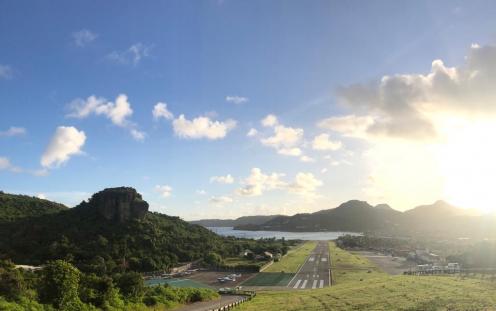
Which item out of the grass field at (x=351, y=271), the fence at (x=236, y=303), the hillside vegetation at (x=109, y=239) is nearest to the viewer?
the fence at (x=236, y=303)

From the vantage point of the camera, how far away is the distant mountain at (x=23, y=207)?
125 metres

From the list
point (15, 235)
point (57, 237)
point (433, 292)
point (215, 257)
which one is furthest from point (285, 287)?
point (15, 235)

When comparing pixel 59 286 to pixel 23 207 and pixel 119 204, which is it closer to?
pixel 119 204

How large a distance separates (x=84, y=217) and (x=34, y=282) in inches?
3575

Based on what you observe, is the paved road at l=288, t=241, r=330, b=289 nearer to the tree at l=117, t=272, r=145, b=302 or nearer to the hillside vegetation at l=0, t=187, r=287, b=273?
the hillside vegetation at l=0, t=187, r=287, b=273

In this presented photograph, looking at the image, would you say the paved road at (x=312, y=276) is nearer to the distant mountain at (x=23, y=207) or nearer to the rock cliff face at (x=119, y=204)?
the rock cliff face at (x=119, y=204)

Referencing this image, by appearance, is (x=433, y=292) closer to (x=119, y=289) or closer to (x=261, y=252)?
(x=119, y=289)

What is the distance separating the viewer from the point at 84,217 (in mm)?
127125

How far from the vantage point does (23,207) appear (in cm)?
13588

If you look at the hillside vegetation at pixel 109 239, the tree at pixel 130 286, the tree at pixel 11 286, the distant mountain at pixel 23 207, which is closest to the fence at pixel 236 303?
the tree at pixel 130 286

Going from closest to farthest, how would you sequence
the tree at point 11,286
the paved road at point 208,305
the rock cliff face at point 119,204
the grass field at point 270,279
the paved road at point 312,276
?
the tree at point 11,286, the paved road at point 208,305, the paved road at point 312,276, the grass field at point 270,279, the rock cliff face at point 119,204

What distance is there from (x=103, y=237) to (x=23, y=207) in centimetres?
4044

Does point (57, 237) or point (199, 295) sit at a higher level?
point (57, 237)

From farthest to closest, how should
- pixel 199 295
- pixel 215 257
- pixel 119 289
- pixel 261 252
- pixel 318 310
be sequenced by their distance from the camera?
1. pixel 261 252
2. pixel 215 257
3. pixel 199 295
4. pixel 119 289
5. pixel 318 310
